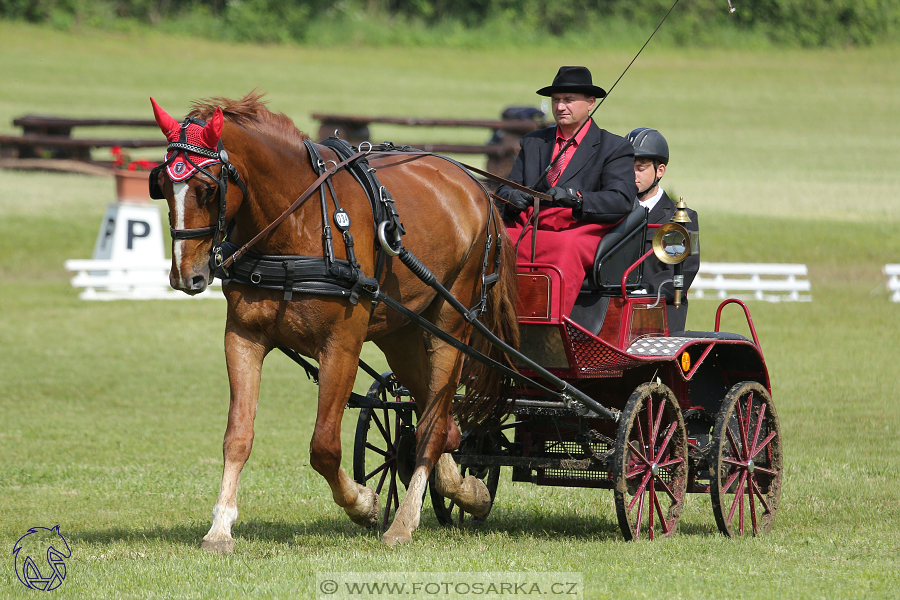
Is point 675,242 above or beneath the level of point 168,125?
beneath

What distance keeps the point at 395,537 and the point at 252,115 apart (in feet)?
7.19

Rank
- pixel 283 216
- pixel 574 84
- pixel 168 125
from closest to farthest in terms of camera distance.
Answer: pixel 168 125
pixel 283 216
pixel 574 84

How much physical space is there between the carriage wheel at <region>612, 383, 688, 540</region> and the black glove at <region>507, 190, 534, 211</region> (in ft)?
3.96

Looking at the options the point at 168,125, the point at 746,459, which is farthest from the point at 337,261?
the point at 746,459

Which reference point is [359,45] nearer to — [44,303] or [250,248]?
[44,303]

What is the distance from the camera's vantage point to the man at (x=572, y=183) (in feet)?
21.0

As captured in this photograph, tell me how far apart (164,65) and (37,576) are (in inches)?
1445

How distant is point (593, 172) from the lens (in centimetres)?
664

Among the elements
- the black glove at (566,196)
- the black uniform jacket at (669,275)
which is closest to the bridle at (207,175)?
the black glove at (566,196)

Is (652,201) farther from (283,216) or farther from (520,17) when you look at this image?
(520,17)

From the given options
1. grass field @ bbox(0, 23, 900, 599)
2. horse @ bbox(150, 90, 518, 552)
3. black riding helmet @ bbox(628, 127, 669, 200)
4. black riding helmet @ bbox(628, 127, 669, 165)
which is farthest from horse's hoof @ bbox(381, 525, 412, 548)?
black riding helmet @ bbox(628, 127, 669, 165)

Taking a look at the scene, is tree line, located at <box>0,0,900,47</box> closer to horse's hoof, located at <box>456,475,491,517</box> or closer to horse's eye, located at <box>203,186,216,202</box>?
horse's hoof, located at <box>456,475,491,517</box>

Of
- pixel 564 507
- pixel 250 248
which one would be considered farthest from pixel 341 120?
pixel 250 248

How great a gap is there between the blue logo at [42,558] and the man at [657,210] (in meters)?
3.50
